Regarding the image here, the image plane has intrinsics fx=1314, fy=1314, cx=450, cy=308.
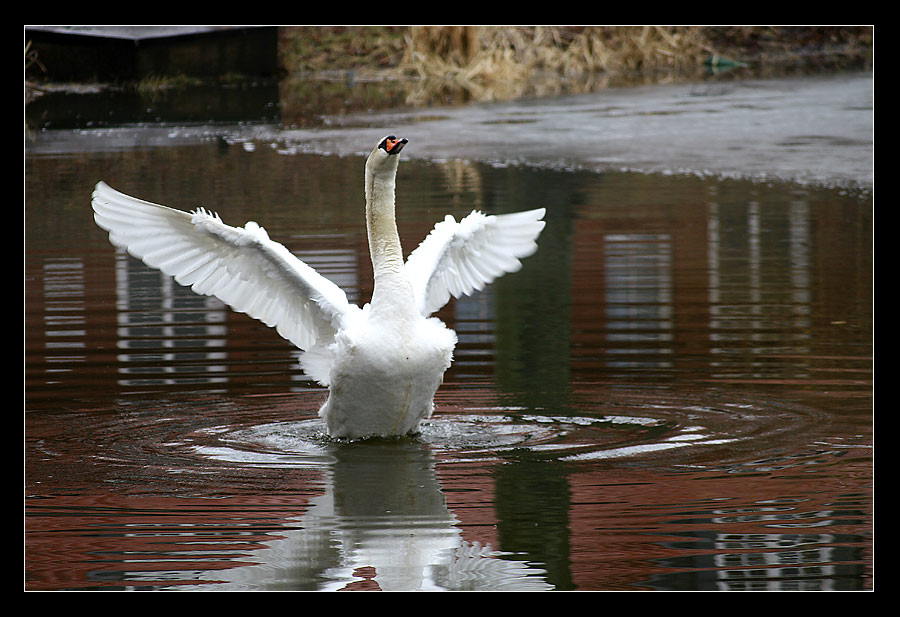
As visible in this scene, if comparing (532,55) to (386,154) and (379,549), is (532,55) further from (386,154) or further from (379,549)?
(379,549)

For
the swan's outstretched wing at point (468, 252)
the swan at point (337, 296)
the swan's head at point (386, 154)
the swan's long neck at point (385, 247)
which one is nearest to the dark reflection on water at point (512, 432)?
Result: the swan at point (337, 296)

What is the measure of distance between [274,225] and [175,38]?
2.20 meters

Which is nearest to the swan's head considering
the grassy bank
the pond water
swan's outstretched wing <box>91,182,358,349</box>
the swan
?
the swan

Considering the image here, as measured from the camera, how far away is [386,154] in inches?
212

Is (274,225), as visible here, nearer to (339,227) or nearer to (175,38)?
(339,227)

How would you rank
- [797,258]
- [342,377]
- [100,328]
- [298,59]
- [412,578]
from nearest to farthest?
[412,578], [342,377], [100,328], [797,258], [298,59]

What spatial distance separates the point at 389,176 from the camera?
5.52m

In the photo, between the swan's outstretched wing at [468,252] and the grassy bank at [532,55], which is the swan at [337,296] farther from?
the grassy bank at [532,55]

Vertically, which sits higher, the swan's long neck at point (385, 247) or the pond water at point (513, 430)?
the swan's long neck at point (385, 247)

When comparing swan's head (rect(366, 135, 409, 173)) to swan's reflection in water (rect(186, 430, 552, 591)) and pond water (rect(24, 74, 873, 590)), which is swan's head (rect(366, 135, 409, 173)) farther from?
swan's reflection in water (rect(186, 430, 552, 591))

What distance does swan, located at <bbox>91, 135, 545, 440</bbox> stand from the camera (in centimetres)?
525

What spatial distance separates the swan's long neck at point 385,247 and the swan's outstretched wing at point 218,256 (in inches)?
8.7

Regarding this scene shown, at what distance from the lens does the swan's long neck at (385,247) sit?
209 inches

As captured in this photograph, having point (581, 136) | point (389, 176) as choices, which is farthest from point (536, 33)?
point (389, 176)
